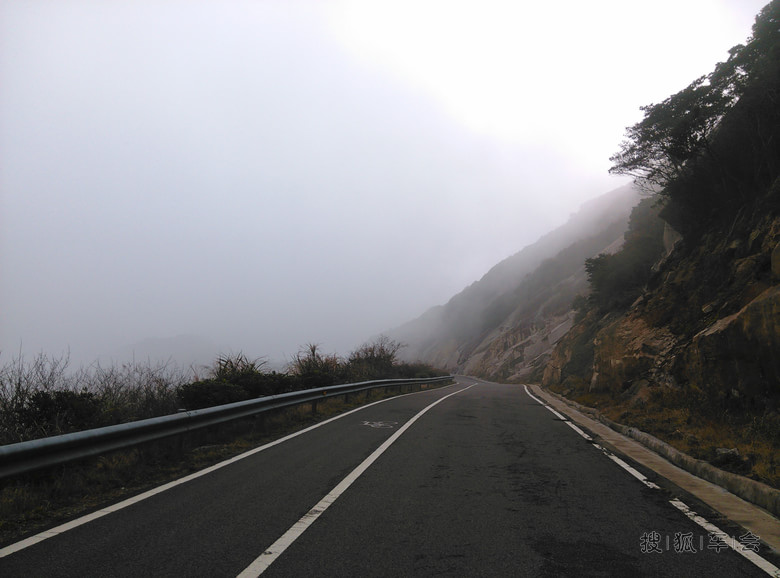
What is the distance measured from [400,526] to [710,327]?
10.3 m

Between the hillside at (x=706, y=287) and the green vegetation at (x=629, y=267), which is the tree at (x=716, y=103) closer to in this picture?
the hillside at (x=706, y=287)

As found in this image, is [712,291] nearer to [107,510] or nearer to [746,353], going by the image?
[746,353]

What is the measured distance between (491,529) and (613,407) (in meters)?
10.8

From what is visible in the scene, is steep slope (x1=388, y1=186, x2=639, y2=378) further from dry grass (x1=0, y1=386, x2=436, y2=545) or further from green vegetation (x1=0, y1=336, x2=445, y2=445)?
dry grass (x1=0, y1=386, x2=436, y2=545)

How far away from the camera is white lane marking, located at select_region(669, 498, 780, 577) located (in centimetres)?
358

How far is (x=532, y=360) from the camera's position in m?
55.9

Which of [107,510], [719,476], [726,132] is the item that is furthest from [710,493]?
[726,132]

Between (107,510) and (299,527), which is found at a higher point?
(107,510)

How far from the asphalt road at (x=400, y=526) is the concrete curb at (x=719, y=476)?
87 cm

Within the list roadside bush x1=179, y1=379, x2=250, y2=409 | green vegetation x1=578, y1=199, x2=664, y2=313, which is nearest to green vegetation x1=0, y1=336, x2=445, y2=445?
roadside bush x1=179, y1=379, x2=250, y2=409

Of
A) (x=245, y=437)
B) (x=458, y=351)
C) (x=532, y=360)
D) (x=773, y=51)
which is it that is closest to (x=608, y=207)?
(x=458, y=351)

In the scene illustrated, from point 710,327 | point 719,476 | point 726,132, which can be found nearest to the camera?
point 719,476

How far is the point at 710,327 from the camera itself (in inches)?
440

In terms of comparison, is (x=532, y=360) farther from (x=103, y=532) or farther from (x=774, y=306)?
(x=103, y=532)
